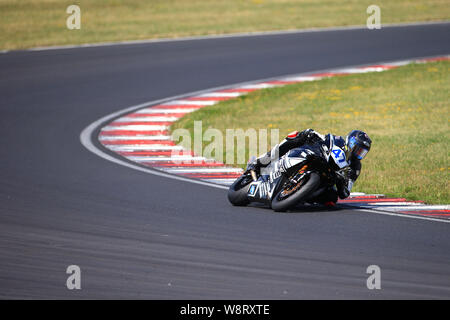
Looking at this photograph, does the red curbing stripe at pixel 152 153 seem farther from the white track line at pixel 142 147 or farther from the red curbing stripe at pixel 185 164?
the red curbing stripe at pixel 185 164

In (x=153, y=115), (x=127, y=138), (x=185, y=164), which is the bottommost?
(x=185, y=164)

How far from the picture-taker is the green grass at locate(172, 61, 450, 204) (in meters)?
11.8

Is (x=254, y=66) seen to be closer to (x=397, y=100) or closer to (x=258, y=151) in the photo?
(x=397, y=100)

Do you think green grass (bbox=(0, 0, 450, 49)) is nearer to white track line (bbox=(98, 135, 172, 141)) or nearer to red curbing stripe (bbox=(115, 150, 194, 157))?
white track line (bbox=(98, 135, 172, 141))

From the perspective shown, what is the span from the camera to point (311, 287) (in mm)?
6992

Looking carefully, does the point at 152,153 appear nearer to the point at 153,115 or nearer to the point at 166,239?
the point at 153,115

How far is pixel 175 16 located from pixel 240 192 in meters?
21.4

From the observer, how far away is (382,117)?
16.8 metres

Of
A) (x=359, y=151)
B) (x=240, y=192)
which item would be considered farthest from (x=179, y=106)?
(x=359, y=151)

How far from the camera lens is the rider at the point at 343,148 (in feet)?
31.1

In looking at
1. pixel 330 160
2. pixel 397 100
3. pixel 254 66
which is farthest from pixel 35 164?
pixel 254 66

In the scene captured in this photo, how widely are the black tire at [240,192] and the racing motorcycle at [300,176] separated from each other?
0.02 meters

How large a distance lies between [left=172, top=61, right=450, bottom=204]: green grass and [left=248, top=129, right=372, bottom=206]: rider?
5.08ft

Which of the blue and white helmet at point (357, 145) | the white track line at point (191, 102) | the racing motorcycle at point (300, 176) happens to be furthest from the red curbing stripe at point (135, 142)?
the blue and white helmet at point (357, 145)
